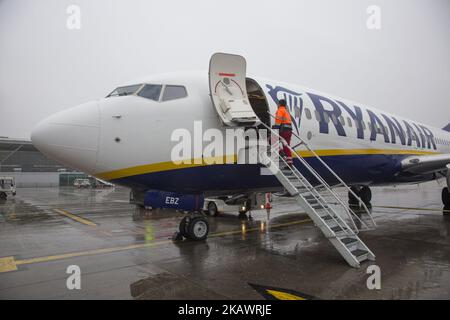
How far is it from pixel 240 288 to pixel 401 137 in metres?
12.1

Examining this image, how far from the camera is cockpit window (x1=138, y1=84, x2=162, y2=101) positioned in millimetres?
7664

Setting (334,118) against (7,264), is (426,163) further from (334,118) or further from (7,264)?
(7,264)

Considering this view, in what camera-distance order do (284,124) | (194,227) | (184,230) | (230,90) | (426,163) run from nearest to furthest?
1. (230,90)
2. (284,124)
3. (194,227)
4. (184,230)
5. (426,163)

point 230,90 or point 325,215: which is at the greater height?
point 230,90

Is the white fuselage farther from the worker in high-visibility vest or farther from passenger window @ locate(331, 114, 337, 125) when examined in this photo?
the worker in high-visibility vest

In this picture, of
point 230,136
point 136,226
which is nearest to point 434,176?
point 230,136

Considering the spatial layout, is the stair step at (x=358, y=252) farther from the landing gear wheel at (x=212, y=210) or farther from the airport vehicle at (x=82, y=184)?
the airport vehicle at (x=82, y=184)

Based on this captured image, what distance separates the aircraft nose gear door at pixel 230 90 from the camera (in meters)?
7.60

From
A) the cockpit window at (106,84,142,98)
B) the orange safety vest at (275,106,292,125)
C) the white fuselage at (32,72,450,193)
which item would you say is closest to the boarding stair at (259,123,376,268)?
the orange safety vest at (275,106,292,125)

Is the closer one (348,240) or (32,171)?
(348,240)

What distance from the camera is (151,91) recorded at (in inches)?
305

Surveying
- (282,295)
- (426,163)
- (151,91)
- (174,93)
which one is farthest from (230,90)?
(426,163)

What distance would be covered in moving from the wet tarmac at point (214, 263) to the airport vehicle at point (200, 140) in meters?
0.89

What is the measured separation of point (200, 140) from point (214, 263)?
2748mm
